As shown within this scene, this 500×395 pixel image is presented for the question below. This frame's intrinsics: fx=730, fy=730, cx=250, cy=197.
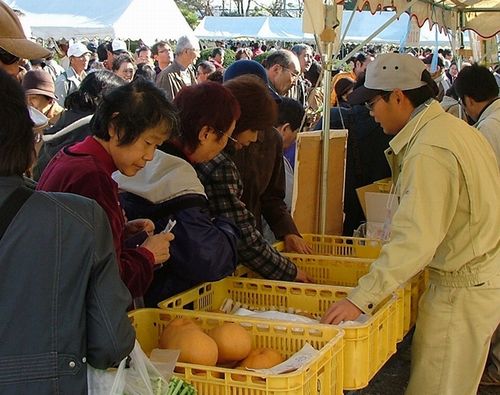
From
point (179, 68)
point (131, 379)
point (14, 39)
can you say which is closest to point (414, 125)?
point (14, 39)

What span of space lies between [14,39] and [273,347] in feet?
4.13

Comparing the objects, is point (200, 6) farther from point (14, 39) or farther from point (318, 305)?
point (14, 39)

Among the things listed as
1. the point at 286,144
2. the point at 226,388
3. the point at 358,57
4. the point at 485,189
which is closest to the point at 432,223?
the point at 485,189

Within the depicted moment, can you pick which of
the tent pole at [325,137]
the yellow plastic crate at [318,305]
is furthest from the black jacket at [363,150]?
the yellow plastic crate at [318,305]

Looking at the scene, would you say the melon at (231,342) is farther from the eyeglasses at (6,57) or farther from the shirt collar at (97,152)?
the eyeglasses at (6,57)

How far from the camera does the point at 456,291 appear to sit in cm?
290

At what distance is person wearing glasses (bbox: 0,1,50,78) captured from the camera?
2.23 meters

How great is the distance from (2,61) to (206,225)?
33.6 inches

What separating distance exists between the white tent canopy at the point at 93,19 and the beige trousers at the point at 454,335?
9.08 meters

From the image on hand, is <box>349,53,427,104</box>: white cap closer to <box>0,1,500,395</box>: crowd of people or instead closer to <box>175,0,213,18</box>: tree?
<box>0,1,500,395</box>: crowd of people

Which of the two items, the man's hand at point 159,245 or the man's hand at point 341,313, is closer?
the man's hand at point 159,245

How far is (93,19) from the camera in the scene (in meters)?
11.3

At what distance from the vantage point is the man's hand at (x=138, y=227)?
2.45m

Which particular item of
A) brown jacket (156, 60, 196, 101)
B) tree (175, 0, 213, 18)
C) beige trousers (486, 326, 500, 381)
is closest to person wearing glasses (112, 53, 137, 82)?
brown jacket (156, 60, 196, 101)
